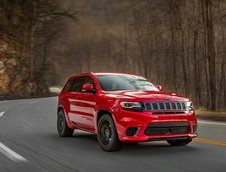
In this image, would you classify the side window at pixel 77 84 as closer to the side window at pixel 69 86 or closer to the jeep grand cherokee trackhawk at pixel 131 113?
the side window at pixel 69 86

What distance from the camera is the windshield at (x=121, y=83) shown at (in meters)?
9.32

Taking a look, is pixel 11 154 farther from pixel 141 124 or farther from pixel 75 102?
pixel 141 124

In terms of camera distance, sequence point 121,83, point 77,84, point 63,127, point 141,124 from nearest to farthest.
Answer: point 141,124 < point 121,83 < point 77,84 < point 63,127

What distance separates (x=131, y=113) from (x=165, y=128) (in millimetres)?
722

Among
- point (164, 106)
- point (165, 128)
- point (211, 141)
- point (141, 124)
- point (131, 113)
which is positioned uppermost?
point (164, 106)

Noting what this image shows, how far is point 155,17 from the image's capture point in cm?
3234

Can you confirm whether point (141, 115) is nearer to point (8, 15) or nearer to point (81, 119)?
point (81, 119)

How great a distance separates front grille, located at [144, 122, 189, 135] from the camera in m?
7.85

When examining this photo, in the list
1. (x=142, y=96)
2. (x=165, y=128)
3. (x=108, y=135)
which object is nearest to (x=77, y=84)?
(x=108, y=135)

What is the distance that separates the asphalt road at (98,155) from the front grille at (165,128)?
1.37 feet

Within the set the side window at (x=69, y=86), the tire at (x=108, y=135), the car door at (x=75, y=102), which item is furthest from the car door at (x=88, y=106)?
the side window at (x=69, y=86)

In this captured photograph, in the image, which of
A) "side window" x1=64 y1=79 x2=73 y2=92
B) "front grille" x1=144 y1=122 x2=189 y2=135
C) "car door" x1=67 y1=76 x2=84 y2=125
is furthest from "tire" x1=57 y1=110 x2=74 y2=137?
"front grille" x1=144 y1=122 x2=189 y2=135

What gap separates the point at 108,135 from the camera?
835 centimetres


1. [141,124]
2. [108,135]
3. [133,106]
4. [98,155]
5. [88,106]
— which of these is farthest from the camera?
[88,106]
